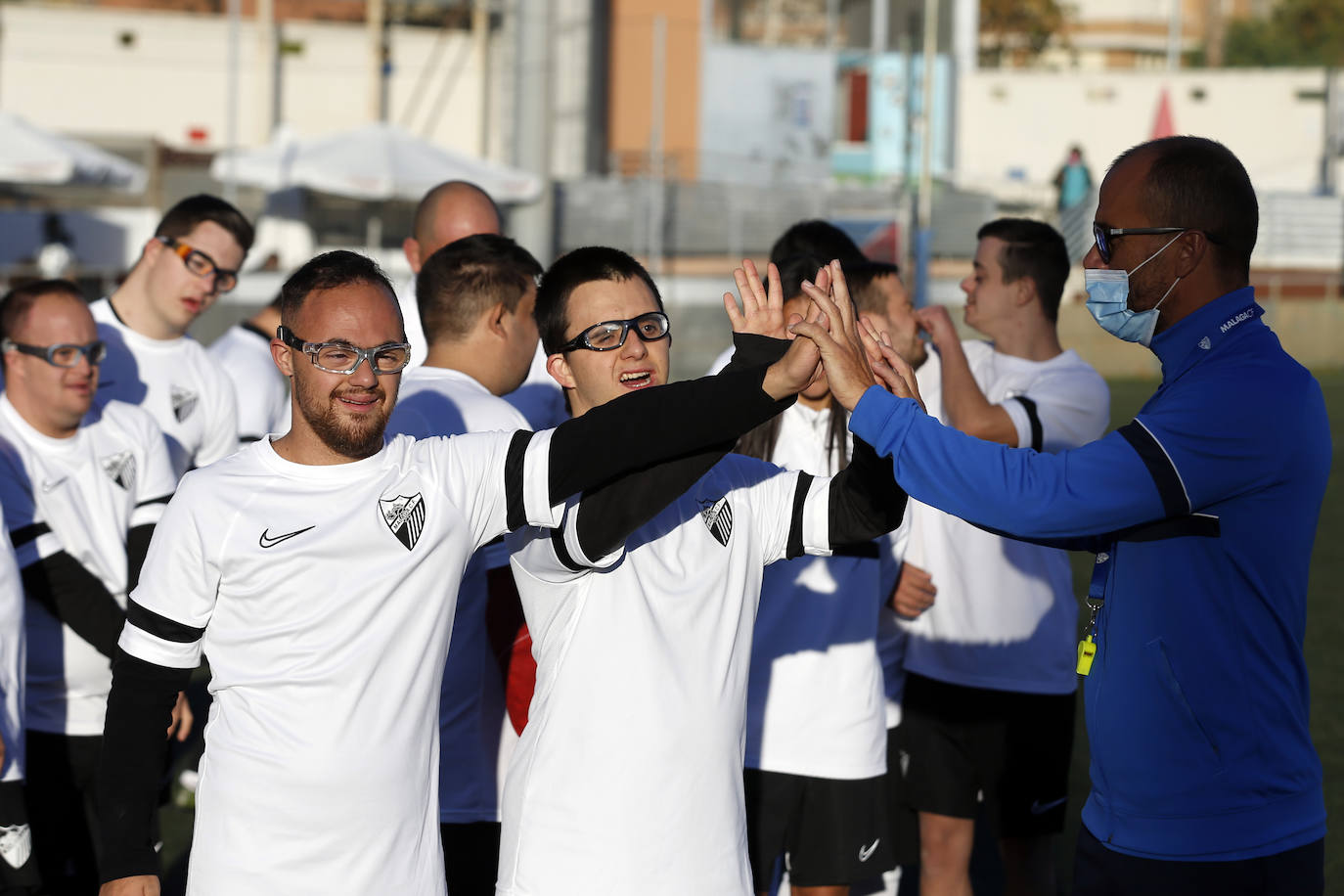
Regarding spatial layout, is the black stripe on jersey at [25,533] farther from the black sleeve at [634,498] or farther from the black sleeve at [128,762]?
the black sleeve at [634,498]

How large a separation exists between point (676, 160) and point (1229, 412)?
23.4 meters

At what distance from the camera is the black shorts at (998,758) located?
4.72 m

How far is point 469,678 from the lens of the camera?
3770 millimetres

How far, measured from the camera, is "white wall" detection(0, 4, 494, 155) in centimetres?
2811

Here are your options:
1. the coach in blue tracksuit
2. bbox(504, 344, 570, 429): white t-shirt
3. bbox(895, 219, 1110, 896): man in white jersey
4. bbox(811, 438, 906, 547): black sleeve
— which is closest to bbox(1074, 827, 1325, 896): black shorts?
the coach in blue tracksuit

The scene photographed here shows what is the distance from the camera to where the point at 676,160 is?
Result: 2550 cm

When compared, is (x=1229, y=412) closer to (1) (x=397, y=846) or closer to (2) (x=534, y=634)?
(2) (x=534, y=634)

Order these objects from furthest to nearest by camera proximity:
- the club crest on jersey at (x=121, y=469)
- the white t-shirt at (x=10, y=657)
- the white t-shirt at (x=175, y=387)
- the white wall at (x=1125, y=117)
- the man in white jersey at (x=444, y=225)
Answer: the white wall at (x=1125, y=117), the white t-shirt at (x=175, y=387), the man in white jersey at (x=444, y=225), the club crest on jersey at (x=121, y=469), the white t-shirt at (x=10, y=657)

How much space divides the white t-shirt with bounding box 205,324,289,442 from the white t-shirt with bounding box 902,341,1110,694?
3.18 m

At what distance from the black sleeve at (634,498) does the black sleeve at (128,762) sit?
932 mm

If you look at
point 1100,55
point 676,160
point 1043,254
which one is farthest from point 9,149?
point 1100,55

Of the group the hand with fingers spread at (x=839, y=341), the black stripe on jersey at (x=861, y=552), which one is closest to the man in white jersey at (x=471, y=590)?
the black stripe on jersey at (x=861, y=552)

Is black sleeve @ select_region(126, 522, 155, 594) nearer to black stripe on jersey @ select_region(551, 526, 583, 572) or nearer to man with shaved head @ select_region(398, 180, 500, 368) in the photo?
man with shaved head @ select_region(398, 180, 500, 368)

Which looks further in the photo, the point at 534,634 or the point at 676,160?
the point at 676,160
